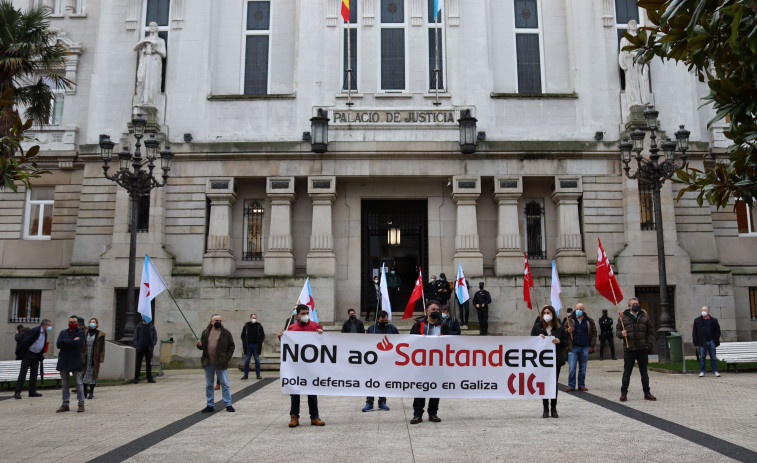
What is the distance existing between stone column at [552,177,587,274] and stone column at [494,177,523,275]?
4.87ft

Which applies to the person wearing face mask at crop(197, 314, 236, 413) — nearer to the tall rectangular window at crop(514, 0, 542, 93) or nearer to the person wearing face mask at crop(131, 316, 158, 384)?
the person wearing face mask at crop(131, 316, 158, 384)

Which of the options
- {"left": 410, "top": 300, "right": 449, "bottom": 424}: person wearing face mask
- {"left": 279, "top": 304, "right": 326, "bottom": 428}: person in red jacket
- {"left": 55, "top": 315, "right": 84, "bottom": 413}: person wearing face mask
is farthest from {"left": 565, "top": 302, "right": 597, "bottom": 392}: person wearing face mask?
{"left": 55, "top": 315, "right": 84, "bottom": 413}: person wearing face mask

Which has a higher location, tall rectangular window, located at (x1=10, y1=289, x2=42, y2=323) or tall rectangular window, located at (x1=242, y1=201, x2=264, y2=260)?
tall rectangular window, located at (x1=242, y1=201, x2=264, y2=260)

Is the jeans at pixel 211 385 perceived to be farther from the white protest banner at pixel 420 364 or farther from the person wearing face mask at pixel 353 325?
the person wearing face mask at pixel 353 325

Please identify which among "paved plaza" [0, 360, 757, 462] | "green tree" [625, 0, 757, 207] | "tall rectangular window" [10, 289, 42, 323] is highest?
"green tree" [625, 0, 757, 207]

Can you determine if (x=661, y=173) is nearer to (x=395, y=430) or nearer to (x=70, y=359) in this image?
(x=395, y=430)

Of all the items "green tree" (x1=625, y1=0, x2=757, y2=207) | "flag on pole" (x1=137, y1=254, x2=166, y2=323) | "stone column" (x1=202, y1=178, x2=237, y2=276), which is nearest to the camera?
"green tree" (x1=625, y1=0, x2=757, y2=207)

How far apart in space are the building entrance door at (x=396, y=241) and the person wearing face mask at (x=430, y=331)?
1490 centimetres

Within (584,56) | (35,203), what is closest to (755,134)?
(584,56)

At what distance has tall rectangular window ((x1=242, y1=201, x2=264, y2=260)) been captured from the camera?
2602cm

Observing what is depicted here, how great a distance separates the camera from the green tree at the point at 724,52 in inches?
182

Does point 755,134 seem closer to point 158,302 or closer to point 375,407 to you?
point 375,407

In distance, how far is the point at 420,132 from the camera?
2564 cm

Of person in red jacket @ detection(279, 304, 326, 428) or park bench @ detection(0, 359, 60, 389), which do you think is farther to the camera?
park bench @ detection(0, 359, 60, 389)
